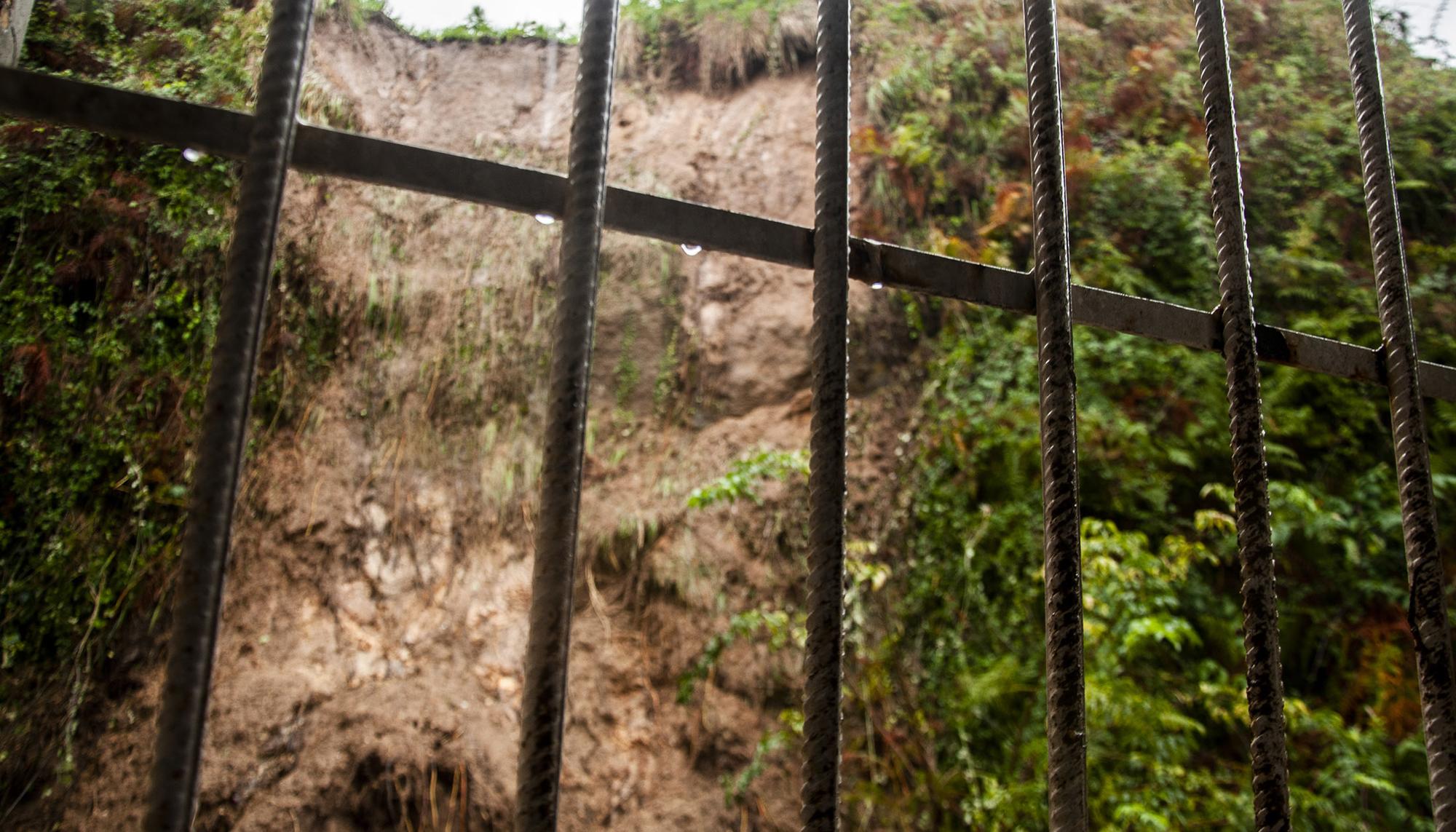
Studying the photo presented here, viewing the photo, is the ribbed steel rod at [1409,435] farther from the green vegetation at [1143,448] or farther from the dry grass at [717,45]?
the dry grass at [717,45]

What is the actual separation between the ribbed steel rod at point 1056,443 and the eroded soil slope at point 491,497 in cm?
326

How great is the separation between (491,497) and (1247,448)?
13.7 feet

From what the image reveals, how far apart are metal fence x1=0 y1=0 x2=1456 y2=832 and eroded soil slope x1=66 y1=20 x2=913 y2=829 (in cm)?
322

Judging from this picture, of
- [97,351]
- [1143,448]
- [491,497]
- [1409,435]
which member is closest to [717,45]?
[491,497]

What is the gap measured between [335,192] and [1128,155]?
504 centimetres

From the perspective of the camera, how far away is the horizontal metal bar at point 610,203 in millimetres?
776

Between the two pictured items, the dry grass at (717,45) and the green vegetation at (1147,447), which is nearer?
the green vegetation at (1147,447)

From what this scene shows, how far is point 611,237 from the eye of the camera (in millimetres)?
5422

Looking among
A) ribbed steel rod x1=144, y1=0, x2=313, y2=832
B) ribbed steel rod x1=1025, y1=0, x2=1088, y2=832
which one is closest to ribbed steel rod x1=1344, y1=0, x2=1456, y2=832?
ribbed steel rod x1=1025, y1=0, x2=1088, y2=832

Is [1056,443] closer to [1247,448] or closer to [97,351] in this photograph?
[1247,448]

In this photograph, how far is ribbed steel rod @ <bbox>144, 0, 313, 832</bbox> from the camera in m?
0.68

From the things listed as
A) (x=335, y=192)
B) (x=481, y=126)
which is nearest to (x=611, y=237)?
(x=481, y=126)

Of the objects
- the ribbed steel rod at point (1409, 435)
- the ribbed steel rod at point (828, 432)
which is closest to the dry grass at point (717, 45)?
the ribbed steel rod at point (1409, 435)

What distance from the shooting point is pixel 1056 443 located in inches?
40.0
